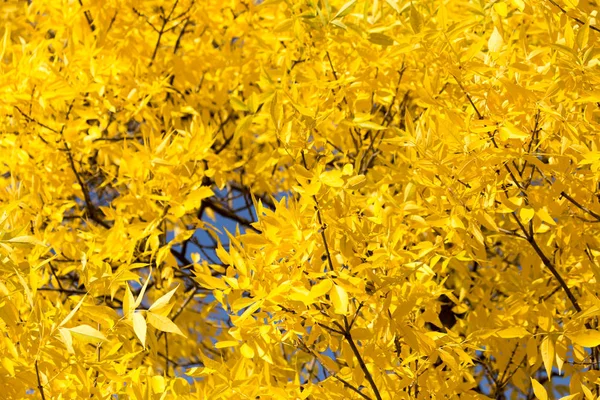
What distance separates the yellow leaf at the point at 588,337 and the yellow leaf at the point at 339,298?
1.79 ft

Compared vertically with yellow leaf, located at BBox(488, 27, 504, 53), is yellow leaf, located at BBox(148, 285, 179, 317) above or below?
below

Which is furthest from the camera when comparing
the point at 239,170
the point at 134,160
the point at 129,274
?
the point at 239,170

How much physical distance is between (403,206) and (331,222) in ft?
0.88

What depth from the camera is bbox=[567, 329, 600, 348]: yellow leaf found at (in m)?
1.70

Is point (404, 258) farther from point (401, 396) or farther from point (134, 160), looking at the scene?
point (134, 160)

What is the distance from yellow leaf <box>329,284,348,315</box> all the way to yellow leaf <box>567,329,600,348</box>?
21.4 inches

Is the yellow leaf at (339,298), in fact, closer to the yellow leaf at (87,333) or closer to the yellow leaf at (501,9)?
the yellow leaf at (87,333)

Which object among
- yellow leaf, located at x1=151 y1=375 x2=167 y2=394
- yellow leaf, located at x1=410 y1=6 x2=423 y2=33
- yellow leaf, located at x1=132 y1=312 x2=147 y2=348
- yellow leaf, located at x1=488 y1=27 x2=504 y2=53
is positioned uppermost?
yellow leaf, located at x1=410 y1=6 x2=423 y2=33

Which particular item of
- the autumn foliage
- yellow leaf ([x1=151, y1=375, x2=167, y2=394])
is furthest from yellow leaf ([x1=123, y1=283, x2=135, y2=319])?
yellow leaf ([x1=151, y1=375, x2=167, y2=394])

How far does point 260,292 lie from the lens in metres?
1.84

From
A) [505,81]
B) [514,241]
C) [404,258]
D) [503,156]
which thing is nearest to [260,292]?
[404,258]

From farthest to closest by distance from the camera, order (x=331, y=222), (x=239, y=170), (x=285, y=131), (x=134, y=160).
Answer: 1. (x=239, y=170)
2. (x=134, y=160)
3. (x=285, y=131)
4. (x=331, y=222)

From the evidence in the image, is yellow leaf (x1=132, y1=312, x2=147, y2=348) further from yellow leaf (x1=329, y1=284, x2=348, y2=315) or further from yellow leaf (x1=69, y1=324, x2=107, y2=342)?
yellow leaf (x1=329, y1=284, x2=348, y2=315)

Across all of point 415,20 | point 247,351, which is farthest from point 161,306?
point 415,20
